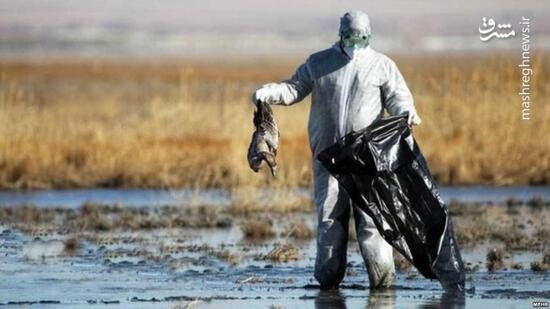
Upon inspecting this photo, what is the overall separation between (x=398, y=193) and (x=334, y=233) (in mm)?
657

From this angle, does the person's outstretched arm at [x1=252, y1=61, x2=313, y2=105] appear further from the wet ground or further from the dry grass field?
the dry grass field

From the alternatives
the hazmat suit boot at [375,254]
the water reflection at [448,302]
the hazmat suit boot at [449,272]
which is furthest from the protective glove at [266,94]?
the water reflection at [448,302]

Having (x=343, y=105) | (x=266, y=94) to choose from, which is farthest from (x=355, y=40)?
(x=266, y=94)

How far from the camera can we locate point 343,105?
13883 mm

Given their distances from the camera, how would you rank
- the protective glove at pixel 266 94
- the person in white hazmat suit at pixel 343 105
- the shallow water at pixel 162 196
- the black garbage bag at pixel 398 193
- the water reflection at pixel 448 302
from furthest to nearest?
the shallow water at pixel 162 196, the protective glove at pixel 266 94, the person in white hazmat suit at pixel 343 105, the black garbage bag at pixel 398 193, the water reflection at pixel 448 302

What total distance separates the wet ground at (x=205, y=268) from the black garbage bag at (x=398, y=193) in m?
0.31

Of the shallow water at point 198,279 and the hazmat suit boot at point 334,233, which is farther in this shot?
the hazmat suit boot at point 334,233

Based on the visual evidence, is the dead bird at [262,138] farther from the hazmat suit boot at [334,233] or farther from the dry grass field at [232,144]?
the dry grass field at [232,144]

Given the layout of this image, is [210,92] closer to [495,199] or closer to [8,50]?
[495,199]

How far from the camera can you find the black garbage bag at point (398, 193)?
1376cm

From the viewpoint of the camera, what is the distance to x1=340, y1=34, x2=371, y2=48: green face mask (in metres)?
13.8

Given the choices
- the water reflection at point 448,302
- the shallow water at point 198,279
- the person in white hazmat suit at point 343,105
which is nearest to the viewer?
the water reflection at point 448,302

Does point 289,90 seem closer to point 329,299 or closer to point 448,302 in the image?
point 329,299

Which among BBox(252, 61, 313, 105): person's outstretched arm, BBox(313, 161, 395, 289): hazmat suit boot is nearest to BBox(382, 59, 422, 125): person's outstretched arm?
BBox(252, 61, 313, 105): person's outstretched arm
